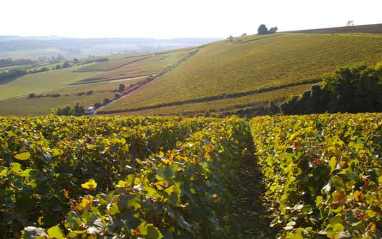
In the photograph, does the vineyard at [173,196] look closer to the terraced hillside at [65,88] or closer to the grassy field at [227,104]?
the grassy field at [227,104]

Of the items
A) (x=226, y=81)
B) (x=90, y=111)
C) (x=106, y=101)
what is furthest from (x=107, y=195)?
(x=106, y=101)

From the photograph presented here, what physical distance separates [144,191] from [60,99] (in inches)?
3542

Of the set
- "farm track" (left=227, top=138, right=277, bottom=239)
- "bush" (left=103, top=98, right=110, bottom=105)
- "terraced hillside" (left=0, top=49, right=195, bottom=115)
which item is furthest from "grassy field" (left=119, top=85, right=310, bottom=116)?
"farm track" (left=227, top=138, right=277, bottom=239)

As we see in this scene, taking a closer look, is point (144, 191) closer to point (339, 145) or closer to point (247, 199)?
point (339, 145)

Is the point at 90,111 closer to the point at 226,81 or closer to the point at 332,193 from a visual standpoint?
the point at 226,81

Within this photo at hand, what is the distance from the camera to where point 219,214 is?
241 inches

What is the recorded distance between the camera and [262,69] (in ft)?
262

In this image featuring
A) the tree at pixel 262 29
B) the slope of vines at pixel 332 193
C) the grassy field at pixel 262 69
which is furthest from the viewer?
the tree at pixel 262 29

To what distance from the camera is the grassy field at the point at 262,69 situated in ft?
223

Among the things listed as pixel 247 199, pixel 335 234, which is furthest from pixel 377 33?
pixel 335 234

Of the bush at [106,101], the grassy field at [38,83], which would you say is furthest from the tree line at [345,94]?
the grassy field at [38,83]

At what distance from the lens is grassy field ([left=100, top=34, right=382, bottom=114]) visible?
67875 millimetres

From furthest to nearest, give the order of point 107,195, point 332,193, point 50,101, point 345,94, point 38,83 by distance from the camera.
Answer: point 38,83, point 50,101, point 345,94, point 332,193, point 107,195

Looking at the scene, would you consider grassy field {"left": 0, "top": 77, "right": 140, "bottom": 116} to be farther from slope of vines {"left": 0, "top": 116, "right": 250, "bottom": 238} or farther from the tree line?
slope of vines {"left": 0, "top": 116, "right": 250, "bottom": 238}
